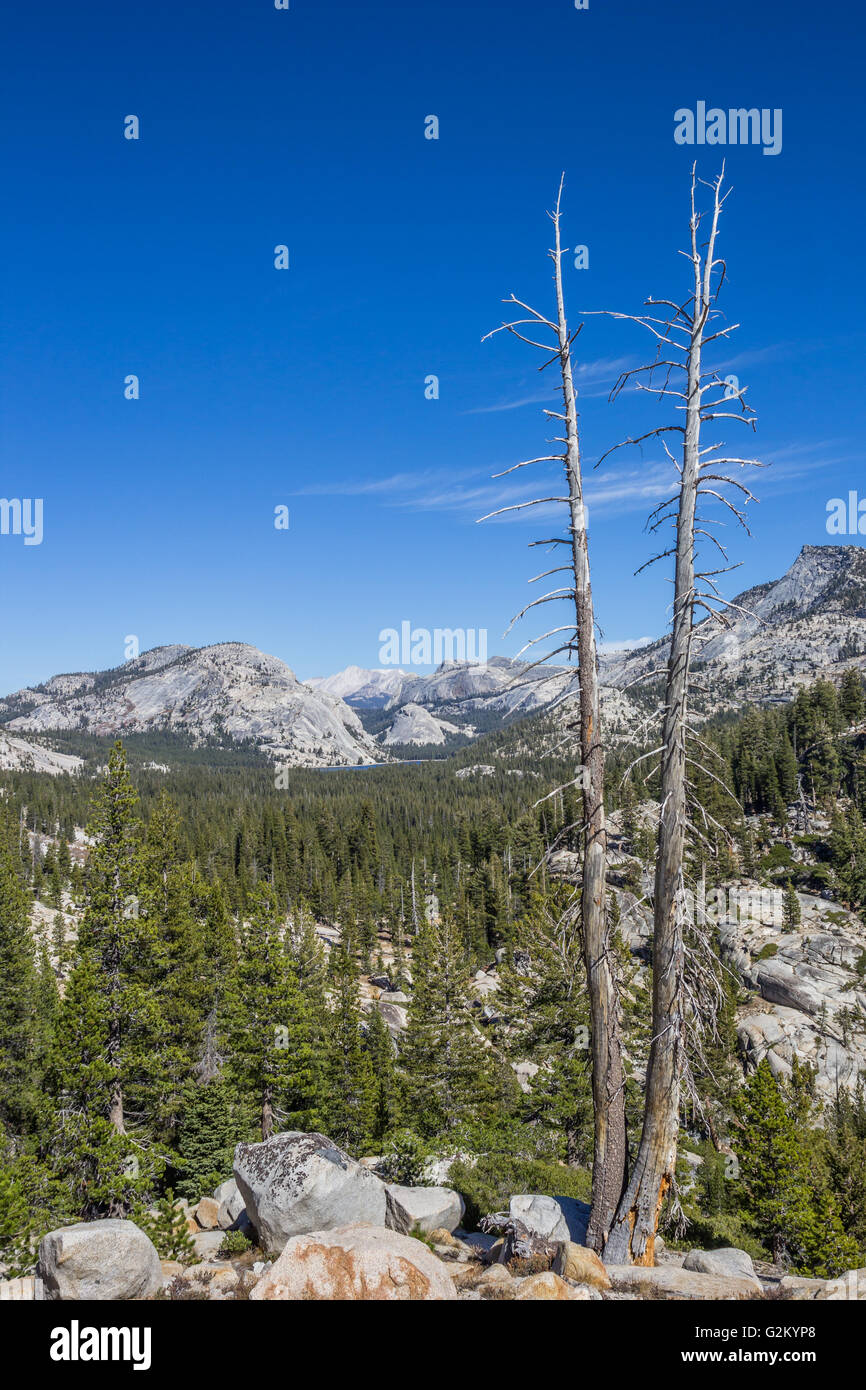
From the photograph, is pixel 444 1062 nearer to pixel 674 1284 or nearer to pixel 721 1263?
pixel 721 1263

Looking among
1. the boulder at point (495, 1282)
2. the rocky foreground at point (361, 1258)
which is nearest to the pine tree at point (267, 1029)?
the rocky foreground at point (361, 1258)

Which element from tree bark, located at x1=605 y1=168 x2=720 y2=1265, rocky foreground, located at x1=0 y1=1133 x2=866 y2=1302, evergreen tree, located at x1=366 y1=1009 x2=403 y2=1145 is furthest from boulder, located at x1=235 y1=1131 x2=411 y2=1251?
evergreen tree, located at x1=366 y1=1009 x2=403 y2=1145

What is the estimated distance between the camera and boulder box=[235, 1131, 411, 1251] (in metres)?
12.1

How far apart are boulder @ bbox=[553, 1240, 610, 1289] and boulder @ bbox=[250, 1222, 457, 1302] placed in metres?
1.72

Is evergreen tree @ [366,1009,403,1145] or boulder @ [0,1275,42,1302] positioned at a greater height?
boulder @ [0,1275,42,1302]

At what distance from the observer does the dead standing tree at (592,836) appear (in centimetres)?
1017

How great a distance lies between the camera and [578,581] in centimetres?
1085

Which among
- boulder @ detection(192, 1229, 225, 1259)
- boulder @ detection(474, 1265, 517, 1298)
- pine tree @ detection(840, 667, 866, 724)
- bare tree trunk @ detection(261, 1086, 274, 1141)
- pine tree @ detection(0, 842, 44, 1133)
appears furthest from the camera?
pine tree @ detection(840, 667, 866, 724)

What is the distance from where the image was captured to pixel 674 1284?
8.25 meters

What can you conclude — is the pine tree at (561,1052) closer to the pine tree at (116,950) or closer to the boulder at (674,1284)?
the pine tree at (116,950)

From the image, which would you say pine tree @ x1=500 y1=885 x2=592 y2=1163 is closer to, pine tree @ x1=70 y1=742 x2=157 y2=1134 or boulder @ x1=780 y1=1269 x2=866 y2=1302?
pine tree @ x1=70 y1=742 x2=157 y2=1134

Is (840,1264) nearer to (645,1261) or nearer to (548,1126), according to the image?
(548,1126)

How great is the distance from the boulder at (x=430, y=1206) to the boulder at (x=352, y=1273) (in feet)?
18.8

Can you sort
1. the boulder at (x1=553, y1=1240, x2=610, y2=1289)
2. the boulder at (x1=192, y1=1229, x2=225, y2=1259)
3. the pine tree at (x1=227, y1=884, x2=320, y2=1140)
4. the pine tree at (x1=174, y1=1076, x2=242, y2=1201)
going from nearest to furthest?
the boulder at (x1=553, y1=1240, x2=610, y2=1289)
the boulder at (x1=192, y1=1229, x2=225, y2=1259)
the pine tree at (x1=174, y1=1076, x2=242, y2=1201)
the pine tree at (x1=227, y1=884, x2=320, y2=1140)
